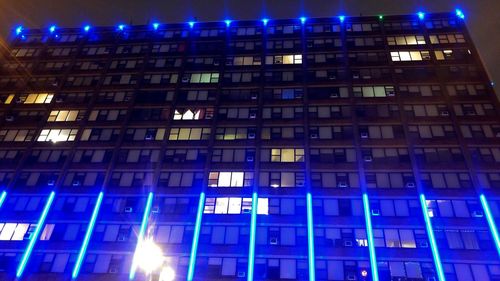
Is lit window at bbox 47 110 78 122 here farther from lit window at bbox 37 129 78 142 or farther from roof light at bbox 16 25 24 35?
roof light at bbox 16 25 24 35

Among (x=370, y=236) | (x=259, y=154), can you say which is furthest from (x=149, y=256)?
(x=370, y=236)

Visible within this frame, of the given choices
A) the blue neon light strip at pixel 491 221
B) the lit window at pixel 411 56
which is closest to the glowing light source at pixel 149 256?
the blue neon light strip at pixel 491 221

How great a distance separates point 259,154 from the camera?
40.6 m

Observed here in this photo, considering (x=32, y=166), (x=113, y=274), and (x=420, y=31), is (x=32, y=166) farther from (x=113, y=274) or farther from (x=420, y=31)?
(x=420, y=31)

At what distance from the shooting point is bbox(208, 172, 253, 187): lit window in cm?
3900

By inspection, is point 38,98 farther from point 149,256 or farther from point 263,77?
point 263,77

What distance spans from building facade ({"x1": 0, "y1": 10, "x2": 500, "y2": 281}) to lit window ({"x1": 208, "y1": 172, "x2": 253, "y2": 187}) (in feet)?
0.51

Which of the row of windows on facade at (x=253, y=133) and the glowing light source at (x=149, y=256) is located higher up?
the row of windows on facade at (x=253, y=133)

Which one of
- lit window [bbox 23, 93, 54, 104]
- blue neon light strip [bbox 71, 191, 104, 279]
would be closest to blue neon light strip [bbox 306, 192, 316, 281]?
blue neon light strip [bbox 71, 191, 104, 279]

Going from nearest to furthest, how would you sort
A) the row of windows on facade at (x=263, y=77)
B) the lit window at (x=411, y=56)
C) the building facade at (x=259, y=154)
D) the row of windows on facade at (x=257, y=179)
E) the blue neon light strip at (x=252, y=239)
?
the blue neon light strip at (x=252, y=239)
the building facade at (x=259, y=154)
the row of windows on facade at (x=257, y=179)
the row of windows on facade at (x=263, y=77)
the lit window at (x=411, y=56)

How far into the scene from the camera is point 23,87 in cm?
5069

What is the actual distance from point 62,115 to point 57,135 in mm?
3323

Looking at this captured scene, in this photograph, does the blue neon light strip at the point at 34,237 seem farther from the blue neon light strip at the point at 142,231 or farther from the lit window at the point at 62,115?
the blue neon light strip at the point at 142,231

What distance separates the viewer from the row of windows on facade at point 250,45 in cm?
4828
